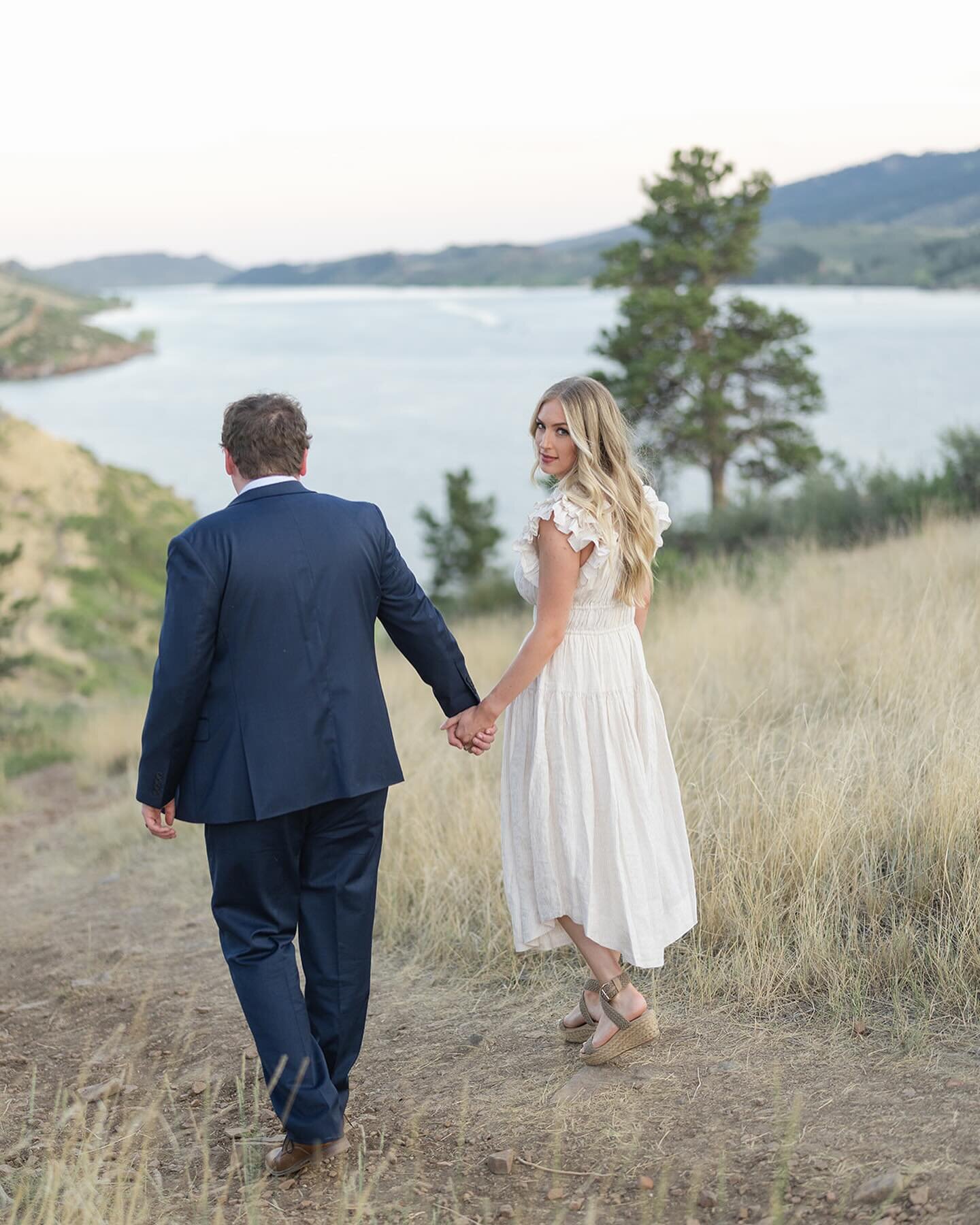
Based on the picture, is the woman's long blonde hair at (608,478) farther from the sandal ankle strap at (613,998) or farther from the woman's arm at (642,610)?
the sandal ankle strap at (613,998)

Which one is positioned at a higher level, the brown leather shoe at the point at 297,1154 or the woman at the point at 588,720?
the woman at the point at 588,720

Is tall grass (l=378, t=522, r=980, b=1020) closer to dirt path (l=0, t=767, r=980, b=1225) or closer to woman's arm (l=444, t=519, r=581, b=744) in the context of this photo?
dirt path (l=0, t=767, r=980, b=1225)

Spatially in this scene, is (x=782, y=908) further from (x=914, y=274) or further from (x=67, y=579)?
(x=914, y=274)

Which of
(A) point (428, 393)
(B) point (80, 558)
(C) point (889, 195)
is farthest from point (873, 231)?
(B) point (80, 558)

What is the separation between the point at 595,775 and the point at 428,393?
8370 centimetres

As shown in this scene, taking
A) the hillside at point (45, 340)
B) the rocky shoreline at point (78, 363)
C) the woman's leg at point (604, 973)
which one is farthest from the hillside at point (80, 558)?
the hillside at point (45, 340)

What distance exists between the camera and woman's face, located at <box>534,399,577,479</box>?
3.33 metres

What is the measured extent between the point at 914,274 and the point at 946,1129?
101723 millimetres

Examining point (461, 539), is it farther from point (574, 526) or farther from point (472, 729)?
point (574, 526)

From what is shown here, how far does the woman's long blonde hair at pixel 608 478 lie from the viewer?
130 inches

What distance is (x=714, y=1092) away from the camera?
11.0ft

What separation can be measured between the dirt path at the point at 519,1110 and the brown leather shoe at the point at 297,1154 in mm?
41

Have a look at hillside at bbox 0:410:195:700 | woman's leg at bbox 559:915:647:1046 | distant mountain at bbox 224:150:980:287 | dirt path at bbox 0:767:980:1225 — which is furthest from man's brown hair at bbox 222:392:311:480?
distant mountain at bbox 224:150:980:287

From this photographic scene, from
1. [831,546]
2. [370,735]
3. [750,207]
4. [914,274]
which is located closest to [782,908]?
[370,735]
